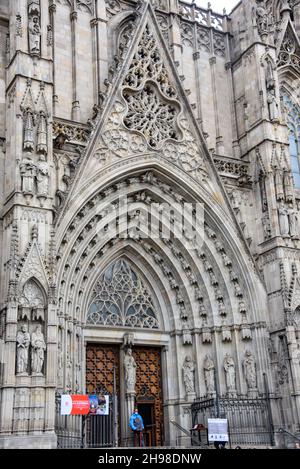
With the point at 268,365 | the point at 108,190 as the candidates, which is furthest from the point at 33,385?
the point at 268,365

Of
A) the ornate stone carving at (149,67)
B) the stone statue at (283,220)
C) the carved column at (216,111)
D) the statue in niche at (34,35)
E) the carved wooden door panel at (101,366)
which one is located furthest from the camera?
the carved column at (216,111)

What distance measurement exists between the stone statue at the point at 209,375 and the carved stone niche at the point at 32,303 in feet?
18.0

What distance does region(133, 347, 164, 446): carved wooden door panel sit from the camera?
16.8 meters

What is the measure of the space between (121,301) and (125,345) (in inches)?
50.8

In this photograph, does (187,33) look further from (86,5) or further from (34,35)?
(34,35)

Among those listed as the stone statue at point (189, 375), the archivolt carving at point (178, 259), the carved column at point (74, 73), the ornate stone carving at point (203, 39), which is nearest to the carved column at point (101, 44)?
the carved column at point (74, 73)

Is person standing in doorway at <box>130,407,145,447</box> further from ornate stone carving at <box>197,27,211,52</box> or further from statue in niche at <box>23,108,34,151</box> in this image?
ornate stone carving at <box>197,27,211,52</box>

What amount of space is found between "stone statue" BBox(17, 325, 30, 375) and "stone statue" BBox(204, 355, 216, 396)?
227 inches

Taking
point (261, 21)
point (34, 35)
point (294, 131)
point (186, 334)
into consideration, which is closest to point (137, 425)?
point (186, 334)

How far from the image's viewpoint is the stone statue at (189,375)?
55.4 feet

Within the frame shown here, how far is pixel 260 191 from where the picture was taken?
62.3ft

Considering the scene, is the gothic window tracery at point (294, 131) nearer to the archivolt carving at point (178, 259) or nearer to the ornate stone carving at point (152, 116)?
the archivolt carving at point (178, 259)

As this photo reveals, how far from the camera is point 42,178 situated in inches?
581

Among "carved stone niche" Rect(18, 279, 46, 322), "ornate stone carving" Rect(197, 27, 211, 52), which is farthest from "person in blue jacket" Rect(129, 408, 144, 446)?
"ornate stone carving" Rect(197, 27, 211, 52)
